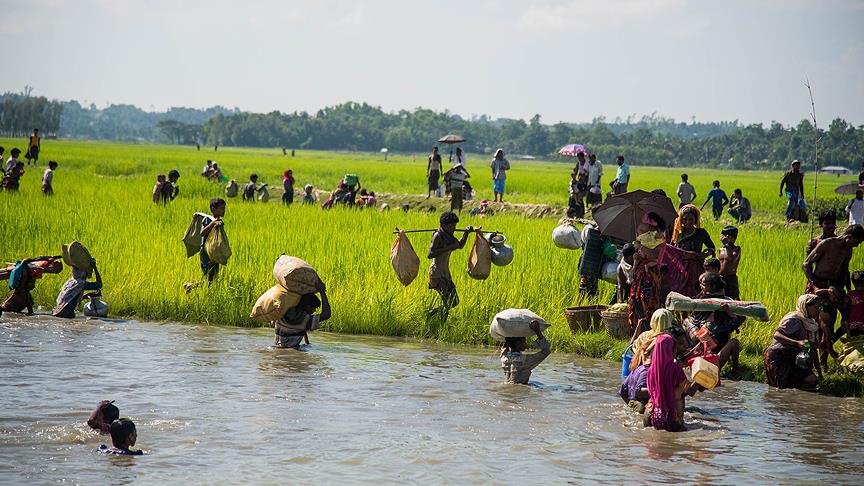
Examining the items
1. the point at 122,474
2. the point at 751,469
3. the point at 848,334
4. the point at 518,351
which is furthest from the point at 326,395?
the point at 848,334

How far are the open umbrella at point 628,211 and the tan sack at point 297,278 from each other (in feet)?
8.79

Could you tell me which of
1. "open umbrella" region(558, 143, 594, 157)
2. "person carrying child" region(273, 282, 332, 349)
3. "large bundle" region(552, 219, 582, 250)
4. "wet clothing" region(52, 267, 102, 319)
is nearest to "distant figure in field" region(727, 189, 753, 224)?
"open umbrella" region(558, 143, 594, 157)

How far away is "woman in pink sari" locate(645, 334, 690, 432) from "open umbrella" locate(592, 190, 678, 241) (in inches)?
108

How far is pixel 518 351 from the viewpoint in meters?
8.19

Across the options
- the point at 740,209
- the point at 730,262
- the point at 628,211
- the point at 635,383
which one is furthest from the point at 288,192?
the point at 635,383

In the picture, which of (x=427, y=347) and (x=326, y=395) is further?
(x=427, y=347)

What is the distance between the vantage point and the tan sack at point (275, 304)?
9062 mm

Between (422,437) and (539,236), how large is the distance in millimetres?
9076

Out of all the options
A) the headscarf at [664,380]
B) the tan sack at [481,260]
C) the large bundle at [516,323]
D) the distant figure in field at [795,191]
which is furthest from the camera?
the distant figure in field at [795,191]

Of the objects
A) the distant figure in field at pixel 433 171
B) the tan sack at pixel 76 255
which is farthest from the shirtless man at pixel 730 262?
the distant figure in field at pixel 433 171

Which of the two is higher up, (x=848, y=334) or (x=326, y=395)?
(x=848, y=334)

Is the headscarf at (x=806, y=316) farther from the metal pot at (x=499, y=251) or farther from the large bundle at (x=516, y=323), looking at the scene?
the metal pot at (x=499, y=251)

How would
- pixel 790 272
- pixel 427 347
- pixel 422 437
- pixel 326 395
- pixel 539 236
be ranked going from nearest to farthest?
pixel 422 437, pixel 326 395, pixel 427 347, pixel 790 272, pixel 539 236

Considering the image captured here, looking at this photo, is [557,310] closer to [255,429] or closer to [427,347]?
[427,347]
